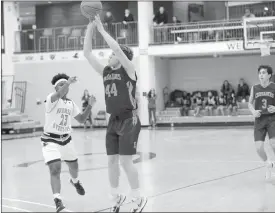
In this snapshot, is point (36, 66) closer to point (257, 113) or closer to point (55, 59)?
point (55, 59)

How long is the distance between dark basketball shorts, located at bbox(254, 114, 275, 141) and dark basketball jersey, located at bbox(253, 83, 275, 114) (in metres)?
0.14

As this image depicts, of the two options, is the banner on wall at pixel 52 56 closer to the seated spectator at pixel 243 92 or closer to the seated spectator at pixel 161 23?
the seated spectator at pixel 161 23

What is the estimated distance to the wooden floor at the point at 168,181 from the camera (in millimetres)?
5984

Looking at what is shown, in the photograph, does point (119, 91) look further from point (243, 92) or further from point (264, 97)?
point (243, 92)

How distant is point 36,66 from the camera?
2645 cm

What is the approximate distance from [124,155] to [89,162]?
5.48 metres

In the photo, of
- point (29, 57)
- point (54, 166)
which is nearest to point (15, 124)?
point (29, 57)

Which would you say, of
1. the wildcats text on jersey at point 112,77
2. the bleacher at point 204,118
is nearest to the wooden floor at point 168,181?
the wildcats text on jersey at point 112,77

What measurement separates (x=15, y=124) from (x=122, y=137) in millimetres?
16504

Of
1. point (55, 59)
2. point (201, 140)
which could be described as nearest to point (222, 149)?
point (201, 140)

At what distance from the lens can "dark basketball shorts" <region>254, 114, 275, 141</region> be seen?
25.4 feet

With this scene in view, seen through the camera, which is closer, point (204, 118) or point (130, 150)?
point (130, 150)

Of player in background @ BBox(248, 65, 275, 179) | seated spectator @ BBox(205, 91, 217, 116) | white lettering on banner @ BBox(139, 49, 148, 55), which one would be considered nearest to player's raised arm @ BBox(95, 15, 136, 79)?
player in background @ BBox(248, 65, 275, 179)

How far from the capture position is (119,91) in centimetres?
532
